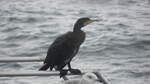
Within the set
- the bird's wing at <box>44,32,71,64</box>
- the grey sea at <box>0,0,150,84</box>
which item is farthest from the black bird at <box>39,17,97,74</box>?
the grey sea at <box>0,0,150,84</box>

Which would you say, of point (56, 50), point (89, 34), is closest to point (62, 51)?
point (56, 50)

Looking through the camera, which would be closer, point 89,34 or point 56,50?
point 56,50

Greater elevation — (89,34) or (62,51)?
(62,51)

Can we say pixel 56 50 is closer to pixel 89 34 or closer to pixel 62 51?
pixel 62 51

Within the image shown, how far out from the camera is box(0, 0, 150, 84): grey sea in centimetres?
899

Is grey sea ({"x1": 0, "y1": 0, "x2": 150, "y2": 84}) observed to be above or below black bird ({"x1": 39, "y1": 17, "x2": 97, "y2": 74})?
below

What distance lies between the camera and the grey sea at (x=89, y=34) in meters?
8.99

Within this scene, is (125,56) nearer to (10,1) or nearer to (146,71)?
(146,71)

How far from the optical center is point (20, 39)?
1120cm

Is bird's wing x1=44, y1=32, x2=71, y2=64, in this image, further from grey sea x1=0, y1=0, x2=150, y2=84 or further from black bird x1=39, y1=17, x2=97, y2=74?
grey sea x1=0, y1=0, x2=150, y2=84

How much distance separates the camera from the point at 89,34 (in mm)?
11367

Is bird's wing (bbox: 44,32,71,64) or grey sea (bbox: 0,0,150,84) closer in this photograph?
bird's wing (bbox: 44,32,71,64)

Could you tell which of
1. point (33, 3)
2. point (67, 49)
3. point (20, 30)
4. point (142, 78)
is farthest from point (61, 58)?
point (33, 3)

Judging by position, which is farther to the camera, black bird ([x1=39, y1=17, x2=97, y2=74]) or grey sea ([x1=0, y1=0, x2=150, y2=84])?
grey sea ([x1=0, y1=0, x2=150, y2=84])
